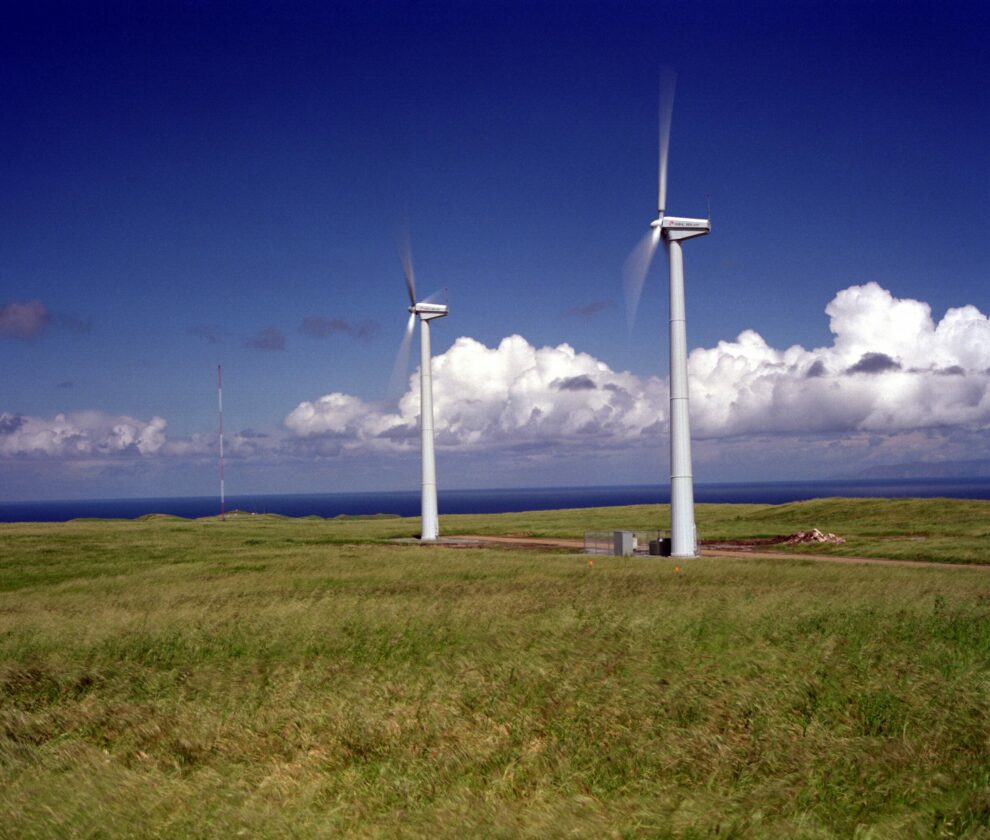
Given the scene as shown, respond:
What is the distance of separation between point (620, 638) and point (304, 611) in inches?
382

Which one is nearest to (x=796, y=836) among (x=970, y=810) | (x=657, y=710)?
(x=970, y=810)

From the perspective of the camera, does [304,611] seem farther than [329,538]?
No

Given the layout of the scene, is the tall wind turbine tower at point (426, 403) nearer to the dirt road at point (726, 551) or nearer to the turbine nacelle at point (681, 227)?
the dirt road at point (726, 551)

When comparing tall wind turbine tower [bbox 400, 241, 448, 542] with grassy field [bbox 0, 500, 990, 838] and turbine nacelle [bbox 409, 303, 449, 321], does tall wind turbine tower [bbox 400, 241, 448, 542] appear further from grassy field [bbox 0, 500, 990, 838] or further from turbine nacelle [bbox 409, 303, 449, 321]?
grassy field [bbox 0, 500, 990, 838]

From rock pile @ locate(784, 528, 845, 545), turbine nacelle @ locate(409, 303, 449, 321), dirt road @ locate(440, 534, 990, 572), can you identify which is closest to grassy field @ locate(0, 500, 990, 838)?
dirt road @ locate(440, 534, 990, 572)

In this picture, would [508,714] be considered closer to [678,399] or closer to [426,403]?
[678,399]

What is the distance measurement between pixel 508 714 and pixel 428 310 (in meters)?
62.6

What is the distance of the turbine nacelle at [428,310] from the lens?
73188 millimetres

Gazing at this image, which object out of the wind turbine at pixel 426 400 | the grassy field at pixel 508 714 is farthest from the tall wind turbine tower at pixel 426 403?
the grassy field at pixel 508 714

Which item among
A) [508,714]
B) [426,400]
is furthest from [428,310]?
[508,714]

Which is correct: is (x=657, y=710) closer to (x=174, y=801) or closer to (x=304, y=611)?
(x=174, y=801)

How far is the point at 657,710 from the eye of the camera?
12078mm

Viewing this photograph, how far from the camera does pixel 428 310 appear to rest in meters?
73.2

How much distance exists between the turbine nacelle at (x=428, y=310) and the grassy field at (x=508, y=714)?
47.5 meters
